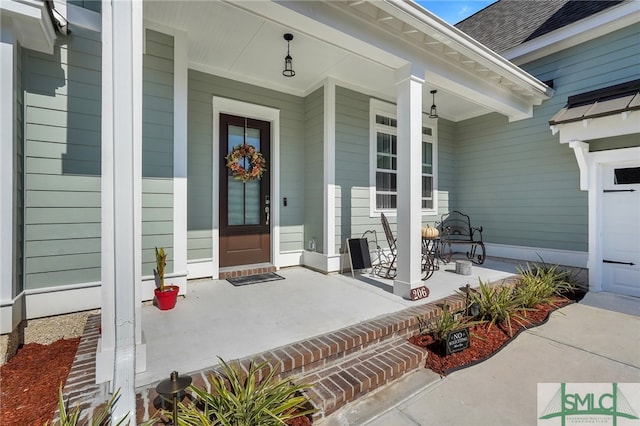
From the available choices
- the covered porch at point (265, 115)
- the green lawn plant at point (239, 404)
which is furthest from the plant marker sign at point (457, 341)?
the green lawn plant at point (239, 404)

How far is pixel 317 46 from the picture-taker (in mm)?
3506

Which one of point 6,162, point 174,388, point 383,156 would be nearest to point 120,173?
point 174,388

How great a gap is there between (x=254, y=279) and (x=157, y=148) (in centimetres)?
200

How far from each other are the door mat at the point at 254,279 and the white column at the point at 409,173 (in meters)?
1.70

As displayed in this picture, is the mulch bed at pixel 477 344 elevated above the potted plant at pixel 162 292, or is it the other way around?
the potted plant at pixel 162 292

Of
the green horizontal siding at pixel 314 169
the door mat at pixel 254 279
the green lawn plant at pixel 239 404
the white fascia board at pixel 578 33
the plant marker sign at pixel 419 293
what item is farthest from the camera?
the green horizontal siding at pixel 314 169

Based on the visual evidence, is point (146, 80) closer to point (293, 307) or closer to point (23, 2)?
point (23, 2)

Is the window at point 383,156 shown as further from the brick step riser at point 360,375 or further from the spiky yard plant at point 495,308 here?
the brick step riser at point 360,375

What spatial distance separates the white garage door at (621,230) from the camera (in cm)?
391

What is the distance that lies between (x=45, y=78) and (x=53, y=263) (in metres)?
1.65

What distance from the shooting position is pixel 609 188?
4125 millimetres

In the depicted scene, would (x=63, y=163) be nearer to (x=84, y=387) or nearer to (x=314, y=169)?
(x=84, y=387)

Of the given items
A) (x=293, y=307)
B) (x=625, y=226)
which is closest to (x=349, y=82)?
(x=293, y=307)

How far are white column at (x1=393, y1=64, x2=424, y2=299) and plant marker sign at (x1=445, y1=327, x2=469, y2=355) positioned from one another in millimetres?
822
